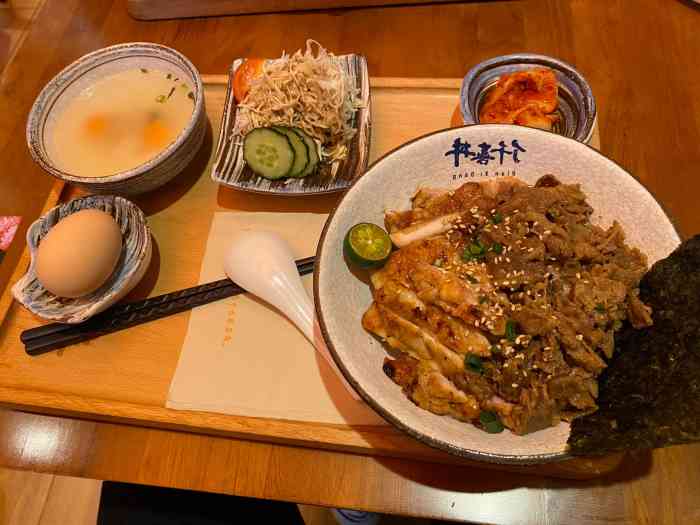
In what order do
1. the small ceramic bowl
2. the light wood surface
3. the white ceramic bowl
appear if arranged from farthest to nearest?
the light wood surface, the small ceramic bowl, the white ceramic bowl

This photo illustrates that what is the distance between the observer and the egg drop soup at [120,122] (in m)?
2.02

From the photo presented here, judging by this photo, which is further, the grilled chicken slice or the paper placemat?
the paper placemat

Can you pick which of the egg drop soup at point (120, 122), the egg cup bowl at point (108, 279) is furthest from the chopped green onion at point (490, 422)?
the egg drop soup at point (120, 122)

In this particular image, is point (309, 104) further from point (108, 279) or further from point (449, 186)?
point (108, 279)

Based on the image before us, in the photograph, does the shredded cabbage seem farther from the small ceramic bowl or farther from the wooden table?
the wooden table

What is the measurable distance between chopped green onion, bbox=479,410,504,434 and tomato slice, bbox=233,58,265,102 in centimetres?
166

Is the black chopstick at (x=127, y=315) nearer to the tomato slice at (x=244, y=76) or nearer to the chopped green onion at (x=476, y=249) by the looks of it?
the chopped green onion at (x=476, y=249)

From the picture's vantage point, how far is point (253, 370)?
1.62 m

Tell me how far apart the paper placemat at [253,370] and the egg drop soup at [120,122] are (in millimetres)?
656

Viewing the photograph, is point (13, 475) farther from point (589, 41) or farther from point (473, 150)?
point (589, 41)

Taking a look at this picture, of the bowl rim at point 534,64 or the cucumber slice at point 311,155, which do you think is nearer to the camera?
the bowl rim at point 534,64

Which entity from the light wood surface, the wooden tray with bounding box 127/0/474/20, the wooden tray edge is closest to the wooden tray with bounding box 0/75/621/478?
the wooden tray edge

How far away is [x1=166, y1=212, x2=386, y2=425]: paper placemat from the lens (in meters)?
1.55

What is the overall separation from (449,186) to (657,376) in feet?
2.78
